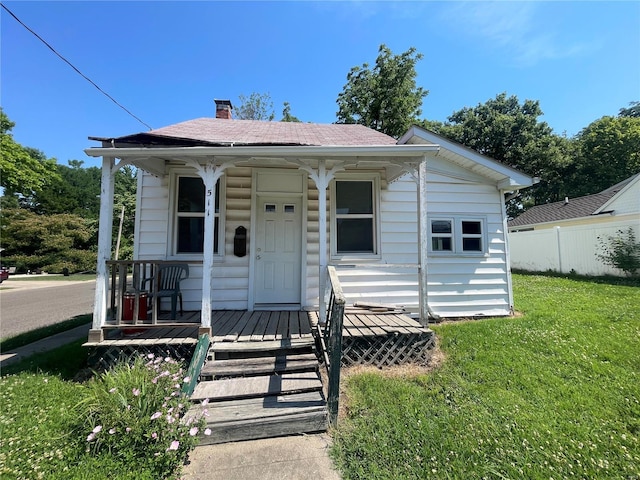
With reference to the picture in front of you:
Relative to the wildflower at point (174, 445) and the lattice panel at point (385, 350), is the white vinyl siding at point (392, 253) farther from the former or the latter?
the wildflower at point (174, 445)

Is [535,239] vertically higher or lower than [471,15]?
lower

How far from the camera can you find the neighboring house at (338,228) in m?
5.15

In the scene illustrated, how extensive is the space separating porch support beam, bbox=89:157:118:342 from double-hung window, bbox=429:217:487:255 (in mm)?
5478

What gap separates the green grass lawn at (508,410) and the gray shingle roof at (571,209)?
12.0 m

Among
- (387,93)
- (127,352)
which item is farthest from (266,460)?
(387,93)

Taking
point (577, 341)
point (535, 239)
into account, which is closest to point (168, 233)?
point (577, 341)

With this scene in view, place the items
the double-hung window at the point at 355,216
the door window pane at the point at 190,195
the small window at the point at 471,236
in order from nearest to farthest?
the door window pane at the point at 190,195 → the double-hung window at the point at 355,216 → the small window at the point at 471,236

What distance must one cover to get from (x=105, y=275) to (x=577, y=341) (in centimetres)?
683

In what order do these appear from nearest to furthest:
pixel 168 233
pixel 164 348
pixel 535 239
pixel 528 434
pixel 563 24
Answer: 1. pixel 528 434
2. pixel 164 348
3. pixel 168 233
4. pixel 563 24
5. pixel 535 239

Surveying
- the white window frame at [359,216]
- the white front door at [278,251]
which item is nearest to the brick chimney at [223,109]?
the white front door at [278,251]

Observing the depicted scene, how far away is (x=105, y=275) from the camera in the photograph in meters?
3.84

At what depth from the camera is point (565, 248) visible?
11695 millimetres

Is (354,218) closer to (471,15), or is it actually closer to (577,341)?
(577,341)

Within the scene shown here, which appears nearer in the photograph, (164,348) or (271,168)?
(164,348)
